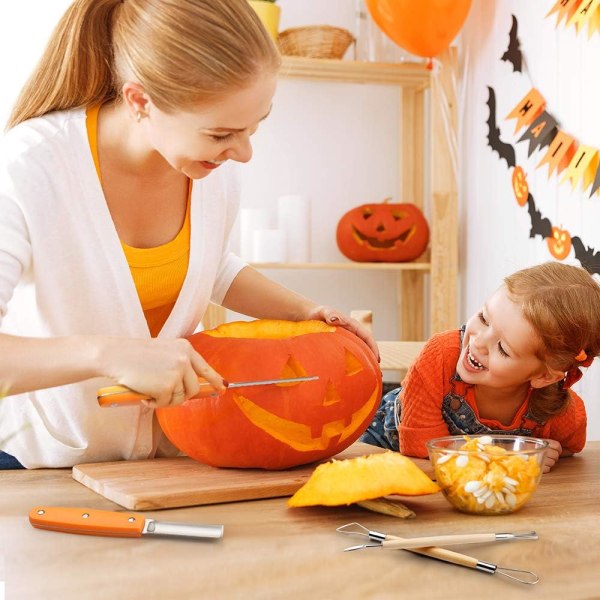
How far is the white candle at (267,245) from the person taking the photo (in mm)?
3062

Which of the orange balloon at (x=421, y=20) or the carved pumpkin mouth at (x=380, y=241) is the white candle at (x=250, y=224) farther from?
the orange balloon at (x=421, y=20)

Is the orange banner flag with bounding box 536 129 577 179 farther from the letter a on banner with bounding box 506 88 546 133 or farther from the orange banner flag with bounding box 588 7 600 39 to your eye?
the orange banner flag with bounding box 588 7 600 39

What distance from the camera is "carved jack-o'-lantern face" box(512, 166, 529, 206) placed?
Answer: 8.29ft

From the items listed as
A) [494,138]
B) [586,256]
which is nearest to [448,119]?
[494,138]

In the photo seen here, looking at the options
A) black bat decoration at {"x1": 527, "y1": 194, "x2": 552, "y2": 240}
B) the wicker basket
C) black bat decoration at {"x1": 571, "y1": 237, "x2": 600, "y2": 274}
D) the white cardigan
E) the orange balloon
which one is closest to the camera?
the white cardigan

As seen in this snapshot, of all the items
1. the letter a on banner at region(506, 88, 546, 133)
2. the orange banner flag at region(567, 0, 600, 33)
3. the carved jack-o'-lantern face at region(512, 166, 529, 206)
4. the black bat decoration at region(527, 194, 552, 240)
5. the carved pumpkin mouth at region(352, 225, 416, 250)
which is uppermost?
the orange banner flag at region(567, 0, 600, 33)

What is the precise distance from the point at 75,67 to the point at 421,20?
6.04 ft

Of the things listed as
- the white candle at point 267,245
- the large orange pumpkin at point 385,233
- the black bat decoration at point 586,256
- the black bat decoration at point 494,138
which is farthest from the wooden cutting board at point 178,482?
the large orange pumpkin at point 385,233

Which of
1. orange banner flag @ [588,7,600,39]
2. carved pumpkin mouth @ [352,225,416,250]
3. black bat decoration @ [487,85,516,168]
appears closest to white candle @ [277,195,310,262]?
carved pumpkin mouth @ [352,225,416,250]

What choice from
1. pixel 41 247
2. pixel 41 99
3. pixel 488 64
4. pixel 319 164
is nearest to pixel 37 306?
pixel 41 247

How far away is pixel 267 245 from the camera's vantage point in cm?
307

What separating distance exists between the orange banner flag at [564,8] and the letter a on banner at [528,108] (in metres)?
0.20

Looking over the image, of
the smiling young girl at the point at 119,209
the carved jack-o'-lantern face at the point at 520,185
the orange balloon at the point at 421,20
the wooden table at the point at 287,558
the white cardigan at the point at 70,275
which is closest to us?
the wooden table at the point at 287,558

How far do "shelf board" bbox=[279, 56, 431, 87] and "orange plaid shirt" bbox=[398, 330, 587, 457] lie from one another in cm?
177
